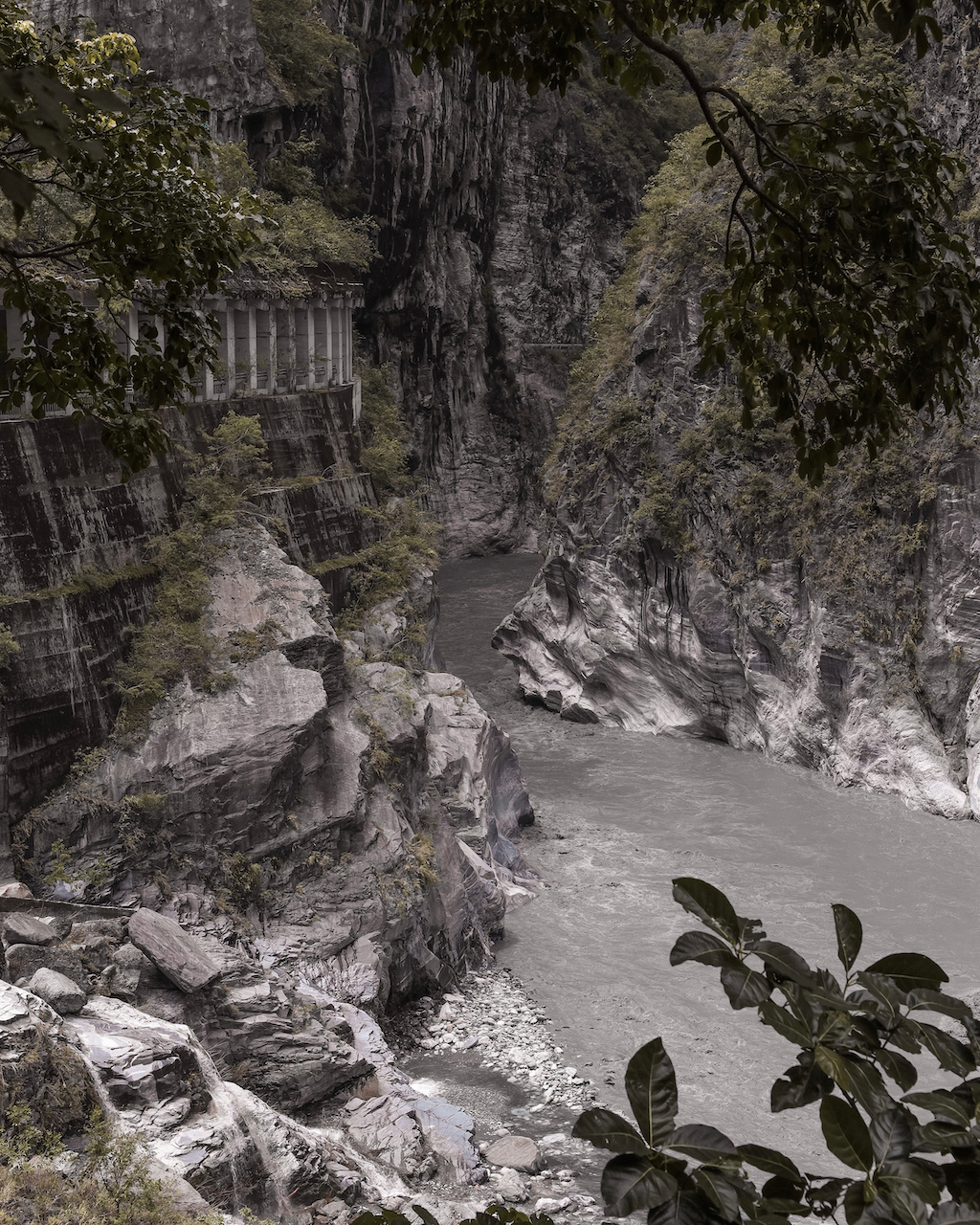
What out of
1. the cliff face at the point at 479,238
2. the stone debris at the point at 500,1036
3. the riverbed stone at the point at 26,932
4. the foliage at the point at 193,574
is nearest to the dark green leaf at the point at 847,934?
the riverbed stone at the point at 26,932

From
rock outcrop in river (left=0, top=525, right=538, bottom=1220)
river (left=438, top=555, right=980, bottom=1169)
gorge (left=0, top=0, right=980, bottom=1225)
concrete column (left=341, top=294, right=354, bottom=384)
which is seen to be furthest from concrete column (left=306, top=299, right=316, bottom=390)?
river (left=438, top=555, right=980, bottom=1169)

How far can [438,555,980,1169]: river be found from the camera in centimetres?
1363

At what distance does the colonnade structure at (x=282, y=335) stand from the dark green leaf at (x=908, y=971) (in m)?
18.4

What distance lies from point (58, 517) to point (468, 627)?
20.5 metres

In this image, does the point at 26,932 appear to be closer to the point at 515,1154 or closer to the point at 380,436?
the point at 515,1154

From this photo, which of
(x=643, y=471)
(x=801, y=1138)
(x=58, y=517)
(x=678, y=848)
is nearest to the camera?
(x=801, y=1138)

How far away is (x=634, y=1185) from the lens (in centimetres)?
202

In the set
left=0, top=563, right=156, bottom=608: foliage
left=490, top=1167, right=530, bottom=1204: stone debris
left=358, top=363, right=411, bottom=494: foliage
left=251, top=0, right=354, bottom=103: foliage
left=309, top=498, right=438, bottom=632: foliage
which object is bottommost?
left=490, top=1167, right=530, bottom=1204: stone debris

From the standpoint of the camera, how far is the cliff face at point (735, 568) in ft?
68.5

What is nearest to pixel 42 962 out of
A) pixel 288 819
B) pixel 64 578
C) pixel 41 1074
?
pixel 41 1074

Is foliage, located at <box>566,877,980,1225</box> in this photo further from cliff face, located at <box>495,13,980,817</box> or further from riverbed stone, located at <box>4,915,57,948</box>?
cliff face, located at <box>495,13,980,817</box>

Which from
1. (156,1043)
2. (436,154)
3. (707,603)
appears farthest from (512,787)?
(436,154)

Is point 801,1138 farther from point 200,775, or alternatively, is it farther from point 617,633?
point 617,633

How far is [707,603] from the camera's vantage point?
80.6 ft
